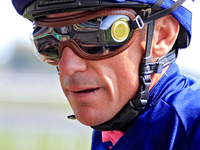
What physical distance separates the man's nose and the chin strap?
42 centimetres

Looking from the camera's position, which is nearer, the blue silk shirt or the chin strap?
the blue silk shirt

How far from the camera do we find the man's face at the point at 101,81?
1917 millimetres

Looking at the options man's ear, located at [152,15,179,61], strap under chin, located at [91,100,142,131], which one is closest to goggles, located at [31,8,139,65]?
man's ear, located at [152,15,179,61]

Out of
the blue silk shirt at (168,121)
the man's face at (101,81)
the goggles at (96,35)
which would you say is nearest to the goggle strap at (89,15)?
the goggles at (96,35)

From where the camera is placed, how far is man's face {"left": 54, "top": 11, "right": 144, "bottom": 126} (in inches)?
75.5

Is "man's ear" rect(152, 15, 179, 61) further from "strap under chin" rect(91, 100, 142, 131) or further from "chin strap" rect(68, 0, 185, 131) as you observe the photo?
"strap under chin" rect(91, 100, 142, 131)

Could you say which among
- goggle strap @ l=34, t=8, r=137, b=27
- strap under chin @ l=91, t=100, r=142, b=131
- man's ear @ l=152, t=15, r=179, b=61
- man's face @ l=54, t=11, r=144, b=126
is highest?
goggle strap @ l=34, t=8, r=137, b=27

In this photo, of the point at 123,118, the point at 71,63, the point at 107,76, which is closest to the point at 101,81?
the point at 107,76

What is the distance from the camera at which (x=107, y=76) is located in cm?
192

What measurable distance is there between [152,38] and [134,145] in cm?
75

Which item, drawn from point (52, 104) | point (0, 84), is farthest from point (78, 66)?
point (0, 84)

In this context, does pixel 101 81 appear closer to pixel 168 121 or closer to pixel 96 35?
Result: pixel 96 35

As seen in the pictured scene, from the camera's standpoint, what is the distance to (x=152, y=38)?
1975 millimetres

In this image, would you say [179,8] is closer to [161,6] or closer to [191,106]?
[161,6]
